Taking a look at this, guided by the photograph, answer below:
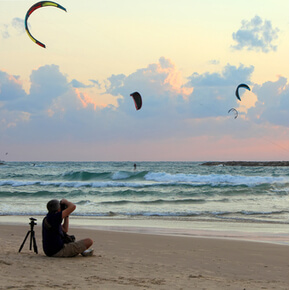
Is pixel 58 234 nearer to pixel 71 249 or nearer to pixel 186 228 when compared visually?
pixel 71 249

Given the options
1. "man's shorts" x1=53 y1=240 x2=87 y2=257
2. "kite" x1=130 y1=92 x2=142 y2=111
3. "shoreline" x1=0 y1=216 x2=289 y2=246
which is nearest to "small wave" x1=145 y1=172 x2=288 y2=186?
"kite" x1=130 y1=92 x2=142 y2=111

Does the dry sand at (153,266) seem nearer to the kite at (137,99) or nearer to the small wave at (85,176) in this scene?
the kite at (137,99)

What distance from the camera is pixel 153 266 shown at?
6.38 meters

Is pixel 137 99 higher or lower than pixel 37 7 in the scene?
lower

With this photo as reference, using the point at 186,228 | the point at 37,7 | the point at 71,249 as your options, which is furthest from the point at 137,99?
the point at 71,249

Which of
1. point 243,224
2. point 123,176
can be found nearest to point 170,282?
point 243,224

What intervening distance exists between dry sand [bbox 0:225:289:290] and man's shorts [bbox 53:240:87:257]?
13cm

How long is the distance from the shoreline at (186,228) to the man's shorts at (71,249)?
3.93m

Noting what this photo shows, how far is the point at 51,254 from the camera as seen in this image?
6.58 metres

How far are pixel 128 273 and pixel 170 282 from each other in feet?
2.16

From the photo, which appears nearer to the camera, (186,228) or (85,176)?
(186,228)

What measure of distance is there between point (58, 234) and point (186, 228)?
5.85m

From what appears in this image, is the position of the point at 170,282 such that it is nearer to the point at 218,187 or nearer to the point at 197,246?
the point at 197,246

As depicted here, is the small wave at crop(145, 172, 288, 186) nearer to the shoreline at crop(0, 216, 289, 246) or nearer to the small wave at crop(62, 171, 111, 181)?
the small wave at crop(62, 171, 111, 181)
